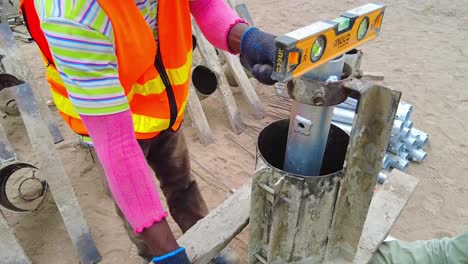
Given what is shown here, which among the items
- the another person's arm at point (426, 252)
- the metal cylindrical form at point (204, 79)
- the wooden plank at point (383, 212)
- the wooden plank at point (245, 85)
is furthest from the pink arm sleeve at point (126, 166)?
the wooden plank at point (245, 85)

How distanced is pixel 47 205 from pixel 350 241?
251cm

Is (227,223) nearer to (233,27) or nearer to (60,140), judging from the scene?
(233,27)

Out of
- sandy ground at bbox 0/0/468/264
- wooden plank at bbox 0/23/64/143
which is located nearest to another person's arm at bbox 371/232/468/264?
sandy ground at bbox 0/0/468/264

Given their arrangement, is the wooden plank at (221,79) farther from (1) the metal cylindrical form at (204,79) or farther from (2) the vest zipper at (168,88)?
(2) the vest zipper at (168,88)

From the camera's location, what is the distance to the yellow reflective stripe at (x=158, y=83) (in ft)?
5.45

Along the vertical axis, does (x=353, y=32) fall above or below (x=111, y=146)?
above

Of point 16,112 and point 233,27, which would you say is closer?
point 233,27

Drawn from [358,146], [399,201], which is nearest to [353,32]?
[358,146]

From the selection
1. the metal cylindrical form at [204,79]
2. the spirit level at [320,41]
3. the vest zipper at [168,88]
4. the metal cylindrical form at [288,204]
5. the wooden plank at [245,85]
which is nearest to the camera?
the spirit level at [320,41]

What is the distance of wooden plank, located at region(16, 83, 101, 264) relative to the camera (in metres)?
2.73

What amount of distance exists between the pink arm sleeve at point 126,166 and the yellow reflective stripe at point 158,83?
0.33 m

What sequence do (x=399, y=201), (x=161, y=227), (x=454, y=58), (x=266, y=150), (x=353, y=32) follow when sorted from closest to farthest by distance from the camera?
1. (x=353, y=32)
2. (x=161, y=227)
3. (x=266, y=150)
4. (x=399, y=201)
5. (x=454, y=58)

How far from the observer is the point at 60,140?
3.88 metres

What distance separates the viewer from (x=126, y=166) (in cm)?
137
